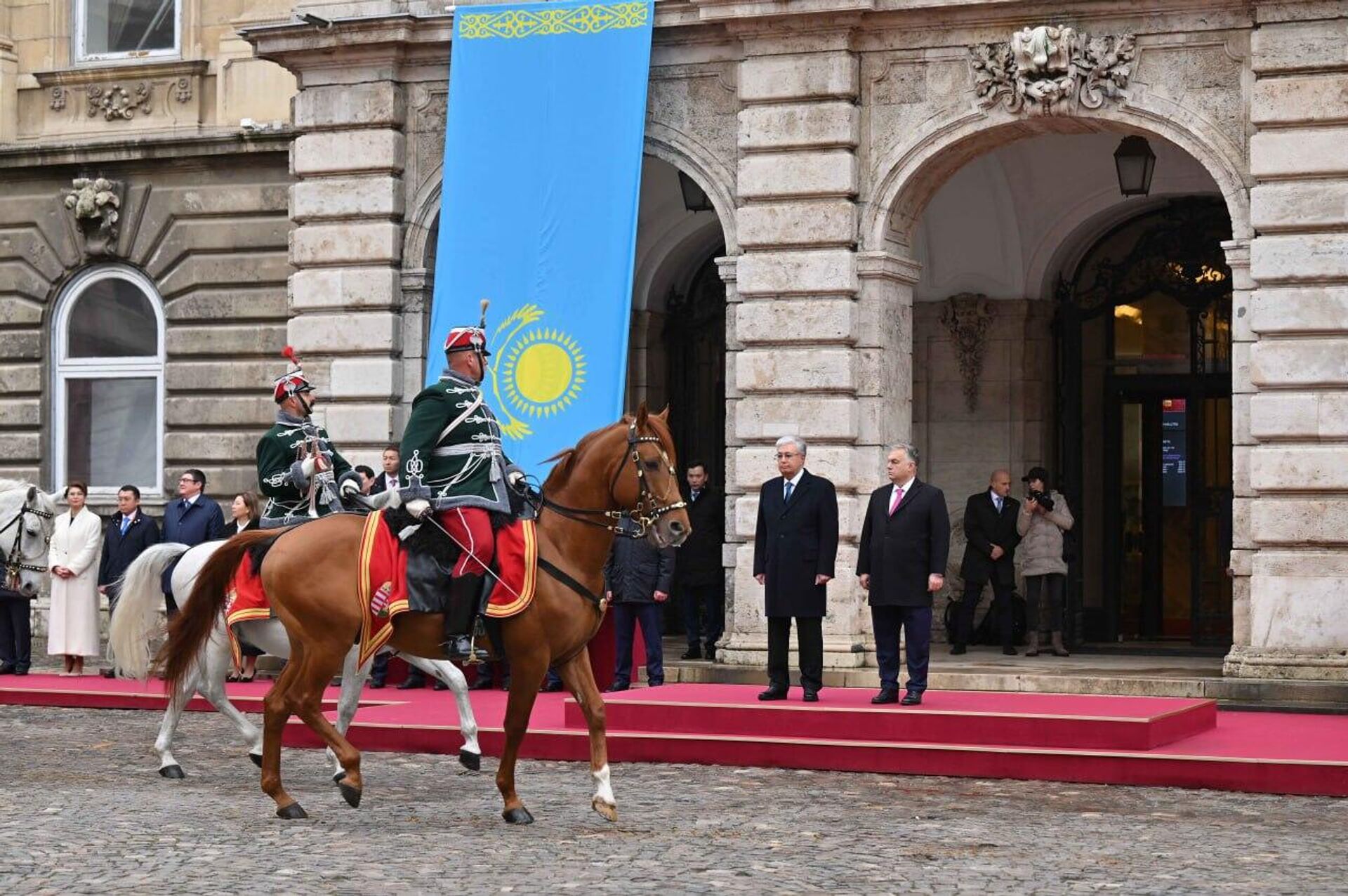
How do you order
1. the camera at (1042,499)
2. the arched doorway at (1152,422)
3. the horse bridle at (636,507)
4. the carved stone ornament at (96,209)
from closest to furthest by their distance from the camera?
the horse bridle at (636,507), the camera at (1042,499), the arched doorway at (1152,422), the carved stone ornament at (96,209)

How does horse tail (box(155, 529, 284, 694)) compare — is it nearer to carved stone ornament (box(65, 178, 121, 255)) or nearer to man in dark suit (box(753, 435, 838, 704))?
man in dark suit (box(753, 435, 838, 704))

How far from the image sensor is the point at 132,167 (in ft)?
74.2

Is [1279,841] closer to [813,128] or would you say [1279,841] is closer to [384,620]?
[384,620]

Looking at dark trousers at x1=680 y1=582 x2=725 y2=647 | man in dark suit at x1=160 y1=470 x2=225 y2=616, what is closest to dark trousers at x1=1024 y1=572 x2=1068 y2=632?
dark trousers at x1=680 y1=582 x2=725 y2=647

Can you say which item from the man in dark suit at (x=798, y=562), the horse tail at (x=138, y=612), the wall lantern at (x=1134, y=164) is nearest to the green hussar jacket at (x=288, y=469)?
the horse tail at (x=138, y=612)

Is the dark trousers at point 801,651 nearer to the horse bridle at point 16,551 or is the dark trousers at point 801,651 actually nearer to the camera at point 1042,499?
the camera at point 1042,499

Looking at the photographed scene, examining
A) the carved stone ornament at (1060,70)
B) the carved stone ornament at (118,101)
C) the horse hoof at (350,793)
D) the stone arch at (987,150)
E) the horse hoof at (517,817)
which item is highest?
the carved stone ornament at (118,101)

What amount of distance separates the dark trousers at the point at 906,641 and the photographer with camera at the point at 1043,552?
4.62m

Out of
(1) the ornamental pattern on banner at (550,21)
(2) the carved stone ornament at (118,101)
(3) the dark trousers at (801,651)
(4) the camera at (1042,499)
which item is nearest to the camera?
(3) the dark trousers at (801,651)

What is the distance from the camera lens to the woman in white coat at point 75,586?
20.0 metres

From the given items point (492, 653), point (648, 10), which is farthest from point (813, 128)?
point (492, 653)

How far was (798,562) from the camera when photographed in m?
15.9

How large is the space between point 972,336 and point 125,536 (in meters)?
8.00

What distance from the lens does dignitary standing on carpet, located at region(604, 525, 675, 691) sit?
58.5 feet
